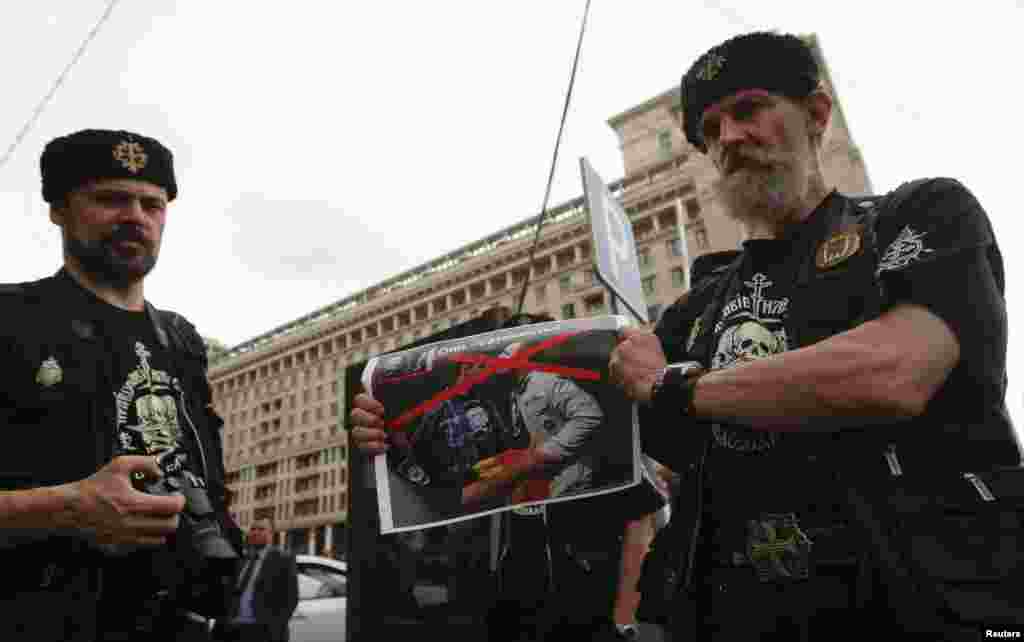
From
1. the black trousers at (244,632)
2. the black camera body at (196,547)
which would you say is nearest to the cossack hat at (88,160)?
the black camera body at (196,547)

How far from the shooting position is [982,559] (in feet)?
2.94

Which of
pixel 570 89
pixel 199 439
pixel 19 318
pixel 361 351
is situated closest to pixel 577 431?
pixel 199 439

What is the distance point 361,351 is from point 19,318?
211 feet

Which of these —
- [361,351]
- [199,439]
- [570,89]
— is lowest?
[199,439]

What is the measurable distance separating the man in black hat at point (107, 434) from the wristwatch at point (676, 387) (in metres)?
1.13

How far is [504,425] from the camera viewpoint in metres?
1.46

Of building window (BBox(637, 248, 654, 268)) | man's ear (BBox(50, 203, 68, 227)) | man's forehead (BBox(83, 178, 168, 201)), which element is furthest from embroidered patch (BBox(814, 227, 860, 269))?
building window (BBox(637, 248, 654, 268))

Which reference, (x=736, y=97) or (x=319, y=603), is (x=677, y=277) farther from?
(x=736, y=97)

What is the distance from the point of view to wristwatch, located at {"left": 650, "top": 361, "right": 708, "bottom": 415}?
1174 mm

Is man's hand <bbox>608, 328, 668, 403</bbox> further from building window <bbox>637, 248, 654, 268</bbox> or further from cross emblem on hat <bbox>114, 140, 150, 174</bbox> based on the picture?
building window <bbox>637, 248, 654, 268</bbox>

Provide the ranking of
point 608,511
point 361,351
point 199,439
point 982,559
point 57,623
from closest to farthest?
point 982,559 < point 57,623 < point 199,439 < point 608,511 < point 361,351

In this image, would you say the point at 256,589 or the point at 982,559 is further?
the point at 256,589

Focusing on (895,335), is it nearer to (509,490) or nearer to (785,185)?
(785,185)

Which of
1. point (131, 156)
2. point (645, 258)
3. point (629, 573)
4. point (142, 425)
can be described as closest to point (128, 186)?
point (131, 156)
